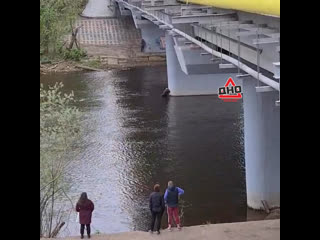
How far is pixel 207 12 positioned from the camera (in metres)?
16.8

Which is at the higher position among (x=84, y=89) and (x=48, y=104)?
(x=48, y=104)

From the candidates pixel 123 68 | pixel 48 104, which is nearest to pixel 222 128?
pixel 48 104

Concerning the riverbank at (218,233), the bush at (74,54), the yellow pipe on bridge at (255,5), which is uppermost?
the yellow pipe on bridge at (255,5)

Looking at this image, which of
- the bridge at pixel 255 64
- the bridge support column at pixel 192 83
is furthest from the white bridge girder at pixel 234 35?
the bridge support column at pixel 192 83

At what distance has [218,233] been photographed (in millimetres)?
9492

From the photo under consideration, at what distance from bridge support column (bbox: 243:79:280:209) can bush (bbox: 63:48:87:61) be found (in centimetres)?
2279

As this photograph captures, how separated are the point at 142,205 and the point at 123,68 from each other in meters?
21.4

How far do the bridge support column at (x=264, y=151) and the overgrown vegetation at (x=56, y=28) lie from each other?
2235 cm

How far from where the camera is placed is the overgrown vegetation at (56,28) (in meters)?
33.4

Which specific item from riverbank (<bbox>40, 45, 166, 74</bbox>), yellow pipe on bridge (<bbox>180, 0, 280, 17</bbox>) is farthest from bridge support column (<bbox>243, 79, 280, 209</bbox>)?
riverbank (<bbox>40, 45, 166, 74</bbox>)

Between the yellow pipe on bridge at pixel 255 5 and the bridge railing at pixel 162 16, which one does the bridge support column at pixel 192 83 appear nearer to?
the bridge railing at pixel 162 16

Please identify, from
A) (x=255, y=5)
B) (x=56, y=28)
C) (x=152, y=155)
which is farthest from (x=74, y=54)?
(x=255, y=5)

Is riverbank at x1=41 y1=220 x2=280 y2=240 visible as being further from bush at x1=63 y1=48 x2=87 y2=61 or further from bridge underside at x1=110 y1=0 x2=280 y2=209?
bush at x1=63 y1=48 x2=87 y2=61
